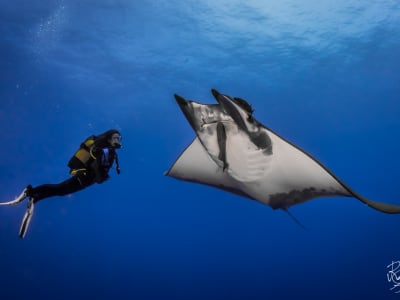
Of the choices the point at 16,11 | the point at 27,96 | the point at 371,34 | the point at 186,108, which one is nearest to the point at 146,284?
the point at 27,96

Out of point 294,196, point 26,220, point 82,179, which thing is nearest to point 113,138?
point 82,179

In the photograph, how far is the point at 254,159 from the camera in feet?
11.6

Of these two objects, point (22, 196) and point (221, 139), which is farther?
point (22, 196)

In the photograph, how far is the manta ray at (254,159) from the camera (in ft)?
10.1

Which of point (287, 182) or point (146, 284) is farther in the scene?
point (146, 284)

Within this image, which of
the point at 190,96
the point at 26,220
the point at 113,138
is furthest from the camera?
the point at 190,96

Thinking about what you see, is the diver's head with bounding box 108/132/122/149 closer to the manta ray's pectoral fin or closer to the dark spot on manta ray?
the manta ray's pectoral fin

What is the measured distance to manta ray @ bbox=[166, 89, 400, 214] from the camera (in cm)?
309

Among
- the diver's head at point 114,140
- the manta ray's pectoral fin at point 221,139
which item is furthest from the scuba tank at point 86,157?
the manta ray's pectoral fin at point 221,139

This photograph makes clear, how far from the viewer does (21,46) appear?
17.4m

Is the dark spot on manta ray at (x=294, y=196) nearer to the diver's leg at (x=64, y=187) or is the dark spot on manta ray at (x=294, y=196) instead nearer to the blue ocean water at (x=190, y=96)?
the diver's leg at (x=64, y=187)

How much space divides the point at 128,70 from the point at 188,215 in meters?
46.0

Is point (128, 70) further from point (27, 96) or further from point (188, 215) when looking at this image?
point (188, 215)

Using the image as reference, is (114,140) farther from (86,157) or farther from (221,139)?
(221,139)
